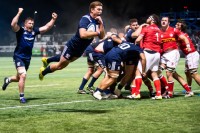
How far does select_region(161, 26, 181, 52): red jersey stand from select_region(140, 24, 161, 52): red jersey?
44 cm

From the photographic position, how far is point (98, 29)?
998cm

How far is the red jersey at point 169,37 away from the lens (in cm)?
1166

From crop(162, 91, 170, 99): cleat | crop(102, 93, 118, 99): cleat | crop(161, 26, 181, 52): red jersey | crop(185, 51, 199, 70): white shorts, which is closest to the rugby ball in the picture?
crop(102, 93, 118, 99): cleat

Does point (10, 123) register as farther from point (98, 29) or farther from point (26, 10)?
point (26, 10)

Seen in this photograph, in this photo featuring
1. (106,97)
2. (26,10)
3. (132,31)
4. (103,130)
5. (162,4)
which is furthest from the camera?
(26,10)

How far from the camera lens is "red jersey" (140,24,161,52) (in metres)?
11.2

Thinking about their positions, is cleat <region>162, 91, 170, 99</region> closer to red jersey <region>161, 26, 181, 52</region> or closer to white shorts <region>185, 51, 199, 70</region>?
white shorts <region>185, 51, 199, 70</region>

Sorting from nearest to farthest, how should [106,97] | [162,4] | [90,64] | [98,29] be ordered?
[98,29]
[106,97]
[90,64]
[162,4]

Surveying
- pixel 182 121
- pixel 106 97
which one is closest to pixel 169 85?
pixel 106 97

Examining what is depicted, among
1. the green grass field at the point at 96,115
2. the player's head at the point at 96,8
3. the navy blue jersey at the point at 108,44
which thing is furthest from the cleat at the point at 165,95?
the player's head at the point at 96,8

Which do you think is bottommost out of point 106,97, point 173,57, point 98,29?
point 106,97

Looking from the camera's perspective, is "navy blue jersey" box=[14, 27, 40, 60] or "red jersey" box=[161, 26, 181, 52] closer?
"navy blue jersey" box=[14, 27, 40, 60]

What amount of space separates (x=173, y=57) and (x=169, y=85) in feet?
2.48

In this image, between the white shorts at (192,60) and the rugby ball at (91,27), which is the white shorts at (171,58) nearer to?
the white shorts at (192,60)
